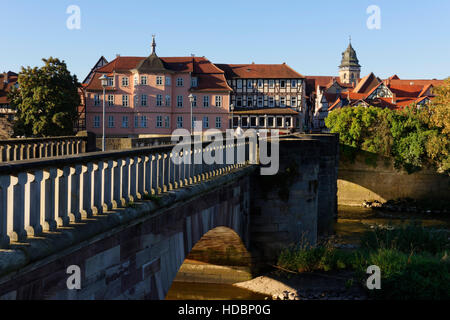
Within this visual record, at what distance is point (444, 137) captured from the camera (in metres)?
35.6

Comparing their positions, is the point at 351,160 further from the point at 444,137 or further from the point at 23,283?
the point at 23,283

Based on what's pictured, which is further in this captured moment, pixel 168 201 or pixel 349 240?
pixel 349 240

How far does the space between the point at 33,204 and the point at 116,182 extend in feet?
5.90

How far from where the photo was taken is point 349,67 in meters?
126

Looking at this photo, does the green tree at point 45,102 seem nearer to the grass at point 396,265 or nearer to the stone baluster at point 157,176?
the grass at point 396,265

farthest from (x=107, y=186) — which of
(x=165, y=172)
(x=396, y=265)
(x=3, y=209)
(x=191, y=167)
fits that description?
(x=396, y=265)

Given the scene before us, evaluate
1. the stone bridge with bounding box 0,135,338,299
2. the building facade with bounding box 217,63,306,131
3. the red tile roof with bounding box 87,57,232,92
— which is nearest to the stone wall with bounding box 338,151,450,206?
the building facade with bounding box 217,63,306,131

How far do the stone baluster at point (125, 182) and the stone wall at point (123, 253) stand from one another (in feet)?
0.61

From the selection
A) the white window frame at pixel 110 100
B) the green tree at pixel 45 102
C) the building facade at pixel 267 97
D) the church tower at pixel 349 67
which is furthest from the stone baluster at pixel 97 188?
the church tower at pixel 349 67

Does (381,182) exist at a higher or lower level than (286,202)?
lower

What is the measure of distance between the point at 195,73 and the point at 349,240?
36492mm

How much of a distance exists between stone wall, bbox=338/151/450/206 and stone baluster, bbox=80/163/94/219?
118 ft

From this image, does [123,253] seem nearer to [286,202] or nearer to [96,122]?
[286,202]

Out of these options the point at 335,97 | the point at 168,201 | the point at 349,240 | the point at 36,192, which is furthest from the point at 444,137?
the point at 335,97
